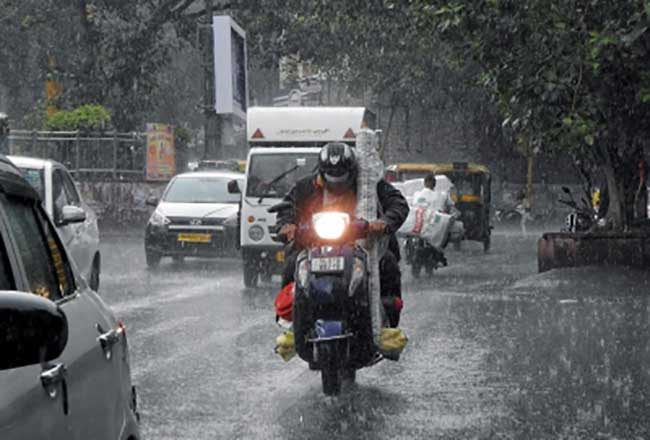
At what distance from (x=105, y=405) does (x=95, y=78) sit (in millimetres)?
40024

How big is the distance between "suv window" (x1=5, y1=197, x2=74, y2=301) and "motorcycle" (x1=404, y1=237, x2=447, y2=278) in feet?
58.9

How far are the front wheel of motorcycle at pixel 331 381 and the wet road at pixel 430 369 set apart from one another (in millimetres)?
74

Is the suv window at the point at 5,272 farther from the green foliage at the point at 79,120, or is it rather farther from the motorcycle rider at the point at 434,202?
the green foliage at the point at 79,120

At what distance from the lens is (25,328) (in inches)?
110

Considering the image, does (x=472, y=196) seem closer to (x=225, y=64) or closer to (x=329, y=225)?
(x=225, y=64)

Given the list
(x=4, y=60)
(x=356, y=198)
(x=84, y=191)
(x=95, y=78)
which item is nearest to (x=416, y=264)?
(x=356, y=198)

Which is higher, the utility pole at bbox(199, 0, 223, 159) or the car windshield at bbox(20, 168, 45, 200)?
the utility pole at bbox(199, 0, 223, 159)

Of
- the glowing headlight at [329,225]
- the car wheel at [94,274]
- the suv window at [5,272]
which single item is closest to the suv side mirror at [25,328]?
the suv window at [5,272]

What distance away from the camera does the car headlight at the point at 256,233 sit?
20.4 meters

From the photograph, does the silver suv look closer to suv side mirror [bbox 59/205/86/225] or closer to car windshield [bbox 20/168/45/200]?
suv side mirror [bbox 59/205/86/225]

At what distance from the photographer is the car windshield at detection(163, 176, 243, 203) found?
82.9 feet

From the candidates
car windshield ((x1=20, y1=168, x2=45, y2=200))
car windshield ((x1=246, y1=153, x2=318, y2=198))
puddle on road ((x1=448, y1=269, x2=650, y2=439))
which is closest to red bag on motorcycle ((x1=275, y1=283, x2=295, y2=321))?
puddle on road ((x1=448, y1=269, x2=650, y2=439))

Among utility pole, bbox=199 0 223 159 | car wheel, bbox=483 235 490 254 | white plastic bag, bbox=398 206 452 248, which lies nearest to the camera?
white plastic bag, bbox=398 206 452 248

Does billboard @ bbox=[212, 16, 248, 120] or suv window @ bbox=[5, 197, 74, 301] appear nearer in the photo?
suv window @ bbox=[5, 197, 74, 301]
